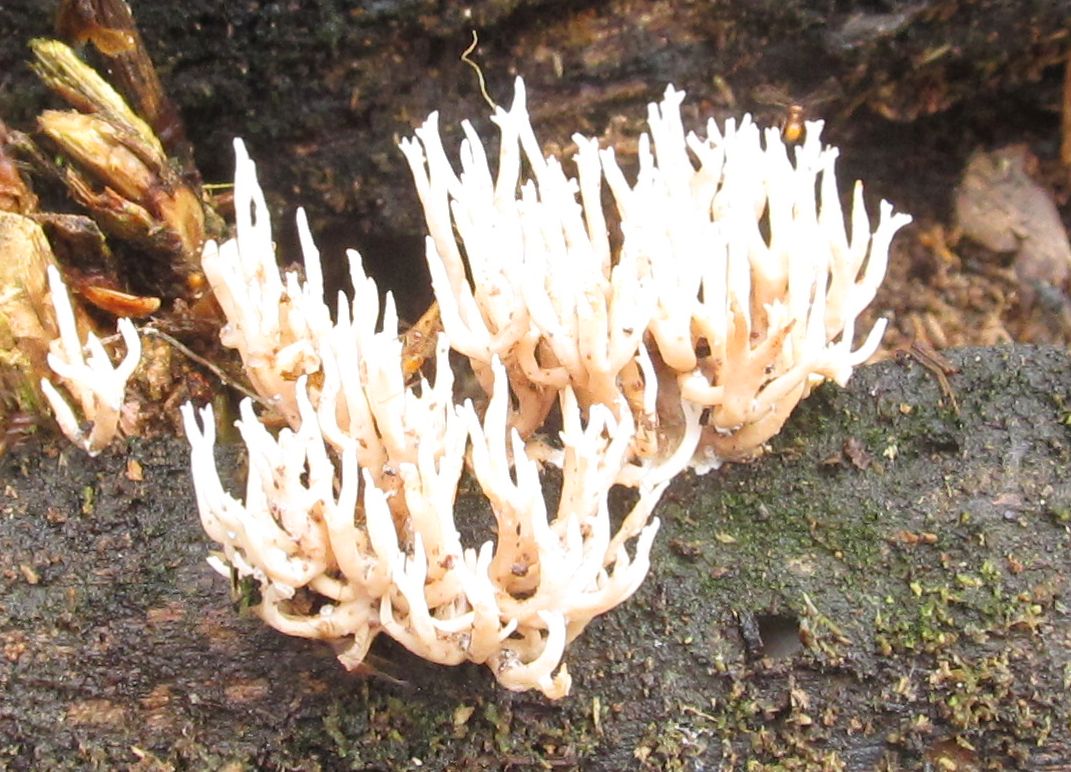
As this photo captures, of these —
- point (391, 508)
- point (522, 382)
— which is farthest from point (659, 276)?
point (391, 508)

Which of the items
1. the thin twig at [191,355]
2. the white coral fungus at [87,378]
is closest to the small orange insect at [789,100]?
the thin twig at [191,355]

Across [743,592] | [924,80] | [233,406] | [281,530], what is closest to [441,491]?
[281,530]

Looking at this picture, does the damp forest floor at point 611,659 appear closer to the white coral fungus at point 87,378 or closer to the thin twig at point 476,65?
the white coral fungus at point 87,378

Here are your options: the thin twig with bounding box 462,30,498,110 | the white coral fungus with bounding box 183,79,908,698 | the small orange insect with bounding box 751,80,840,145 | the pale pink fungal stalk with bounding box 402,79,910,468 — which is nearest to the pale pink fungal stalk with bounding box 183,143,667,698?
the white coral fungus with bounding box 183,79,908,698

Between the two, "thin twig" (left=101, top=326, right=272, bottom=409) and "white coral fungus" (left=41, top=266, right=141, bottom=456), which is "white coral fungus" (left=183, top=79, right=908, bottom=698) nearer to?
"white coral fungus" (left=41, top=266, right=141, bottom=456)

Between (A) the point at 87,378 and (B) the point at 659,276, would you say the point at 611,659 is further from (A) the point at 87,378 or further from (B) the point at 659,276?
(A) the point at 87,378

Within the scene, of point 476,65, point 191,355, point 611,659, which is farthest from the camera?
point 476,65

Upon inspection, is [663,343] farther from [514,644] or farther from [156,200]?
[156,200]
